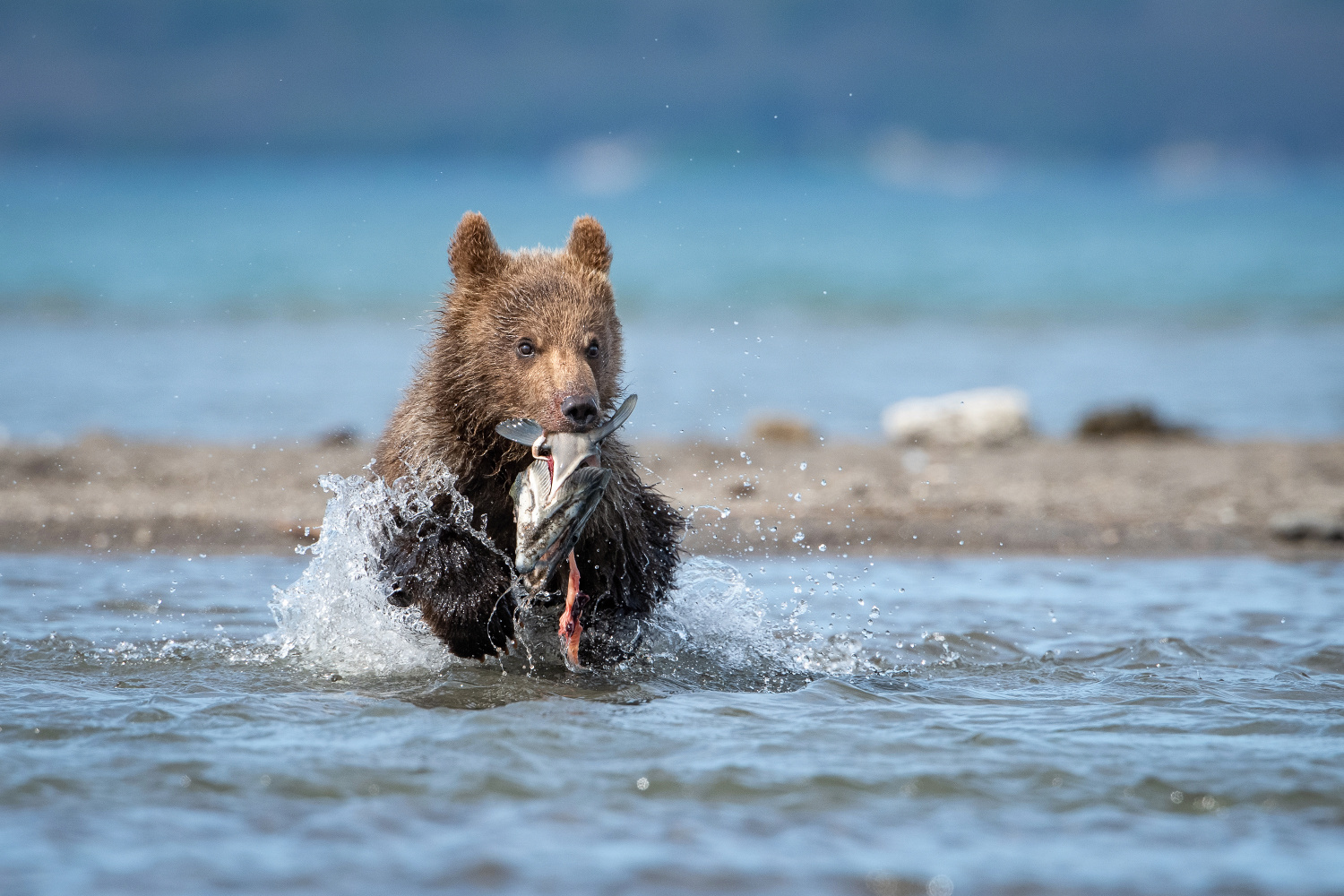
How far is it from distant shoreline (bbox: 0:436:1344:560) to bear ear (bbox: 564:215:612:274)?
261cm

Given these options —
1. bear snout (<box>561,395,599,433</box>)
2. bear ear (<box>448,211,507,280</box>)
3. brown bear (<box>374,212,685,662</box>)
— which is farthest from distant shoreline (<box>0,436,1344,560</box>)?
bear snout (<box>561,395,599,433</box>)

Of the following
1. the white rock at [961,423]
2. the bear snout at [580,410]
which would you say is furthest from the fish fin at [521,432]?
the white rock at [961,423]

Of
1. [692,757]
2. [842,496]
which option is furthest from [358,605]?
[842,496]

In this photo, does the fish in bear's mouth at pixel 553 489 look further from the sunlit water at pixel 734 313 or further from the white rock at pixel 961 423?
the white rock at pixel 961 423

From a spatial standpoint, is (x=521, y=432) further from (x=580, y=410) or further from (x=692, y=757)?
(x=692, y=757)

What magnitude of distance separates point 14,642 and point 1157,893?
4.88m

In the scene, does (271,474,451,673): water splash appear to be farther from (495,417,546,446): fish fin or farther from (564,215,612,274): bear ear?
(564,215,612,274): bear ear

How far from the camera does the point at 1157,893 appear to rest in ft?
11.5

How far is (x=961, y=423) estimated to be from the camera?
1234 cm

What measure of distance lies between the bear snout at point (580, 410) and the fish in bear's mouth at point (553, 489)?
0.11ft

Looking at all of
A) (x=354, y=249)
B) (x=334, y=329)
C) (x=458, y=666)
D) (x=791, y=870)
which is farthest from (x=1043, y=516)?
(x=354, y=249)

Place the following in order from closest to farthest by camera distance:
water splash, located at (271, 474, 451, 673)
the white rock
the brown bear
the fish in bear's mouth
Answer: the fish in bear's mouth
the brown bear
water splash, located at (271, 474, 451, 673)
the white rock

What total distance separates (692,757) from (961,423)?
8348 millimetres

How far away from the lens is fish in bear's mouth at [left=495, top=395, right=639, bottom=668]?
5.00 m
